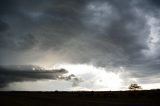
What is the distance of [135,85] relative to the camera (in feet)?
434
